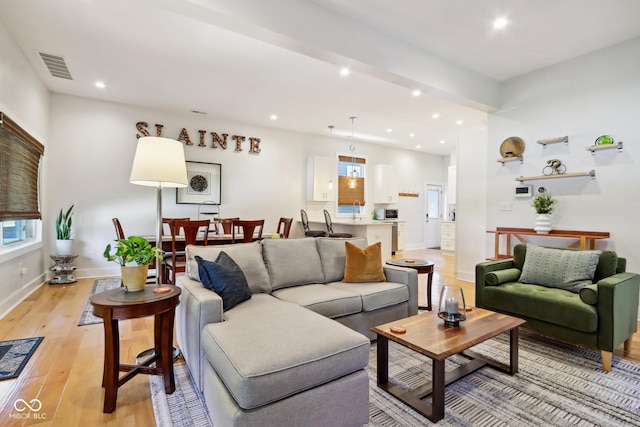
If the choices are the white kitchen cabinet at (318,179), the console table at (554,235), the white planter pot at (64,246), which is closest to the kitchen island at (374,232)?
the white kitchen cabinet at (318,179)

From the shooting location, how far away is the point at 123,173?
17.9ft

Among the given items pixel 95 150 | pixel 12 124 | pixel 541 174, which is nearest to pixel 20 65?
pixel 12 124

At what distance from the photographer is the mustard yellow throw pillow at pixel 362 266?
117 inches

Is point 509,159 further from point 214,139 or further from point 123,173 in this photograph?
point 123,173

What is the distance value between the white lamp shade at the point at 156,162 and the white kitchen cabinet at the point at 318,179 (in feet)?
15.9

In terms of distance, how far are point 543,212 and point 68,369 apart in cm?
503

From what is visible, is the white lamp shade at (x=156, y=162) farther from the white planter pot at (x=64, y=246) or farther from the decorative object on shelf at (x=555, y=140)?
the decorative object on shelf at (x=555, y=140)

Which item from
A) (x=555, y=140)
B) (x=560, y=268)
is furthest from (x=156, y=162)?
(x=555, y=140)

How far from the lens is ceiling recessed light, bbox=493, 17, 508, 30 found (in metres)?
3.07

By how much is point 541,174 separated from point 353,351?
154 inches

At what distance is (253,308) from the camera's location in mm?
2137

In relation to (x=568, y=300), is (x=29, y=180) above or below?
above

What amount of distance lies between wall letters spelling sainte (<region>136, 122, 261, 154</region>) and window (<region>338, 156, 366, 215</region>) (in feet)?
7.62

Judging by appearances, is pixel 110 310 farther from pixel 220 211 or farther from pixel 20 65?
pixel 220 211
